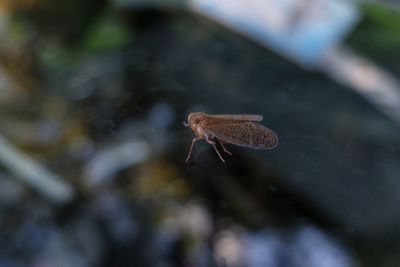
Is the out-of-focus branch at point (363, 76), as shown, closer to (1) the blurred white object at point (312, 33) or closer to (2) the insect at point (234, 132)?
(1) the blurred white object at point (312, 33)

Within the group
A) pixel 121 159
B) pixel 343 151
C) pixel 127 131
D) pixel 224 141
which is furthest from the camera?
pixel 121 159

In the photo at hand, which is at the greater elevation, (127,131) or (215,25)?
(127,131)

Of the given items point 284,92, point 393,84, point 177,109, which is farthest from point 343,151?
point 393,84

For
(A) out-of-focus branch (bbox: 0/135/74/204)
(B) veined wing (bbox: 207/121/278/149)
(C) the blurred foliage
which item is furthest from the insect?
(C) the blurred foliage

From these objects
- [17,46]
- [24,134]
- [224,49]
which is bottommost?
[17,46]

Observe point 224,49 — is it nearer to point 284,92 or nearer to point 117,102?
→ point 284,92
